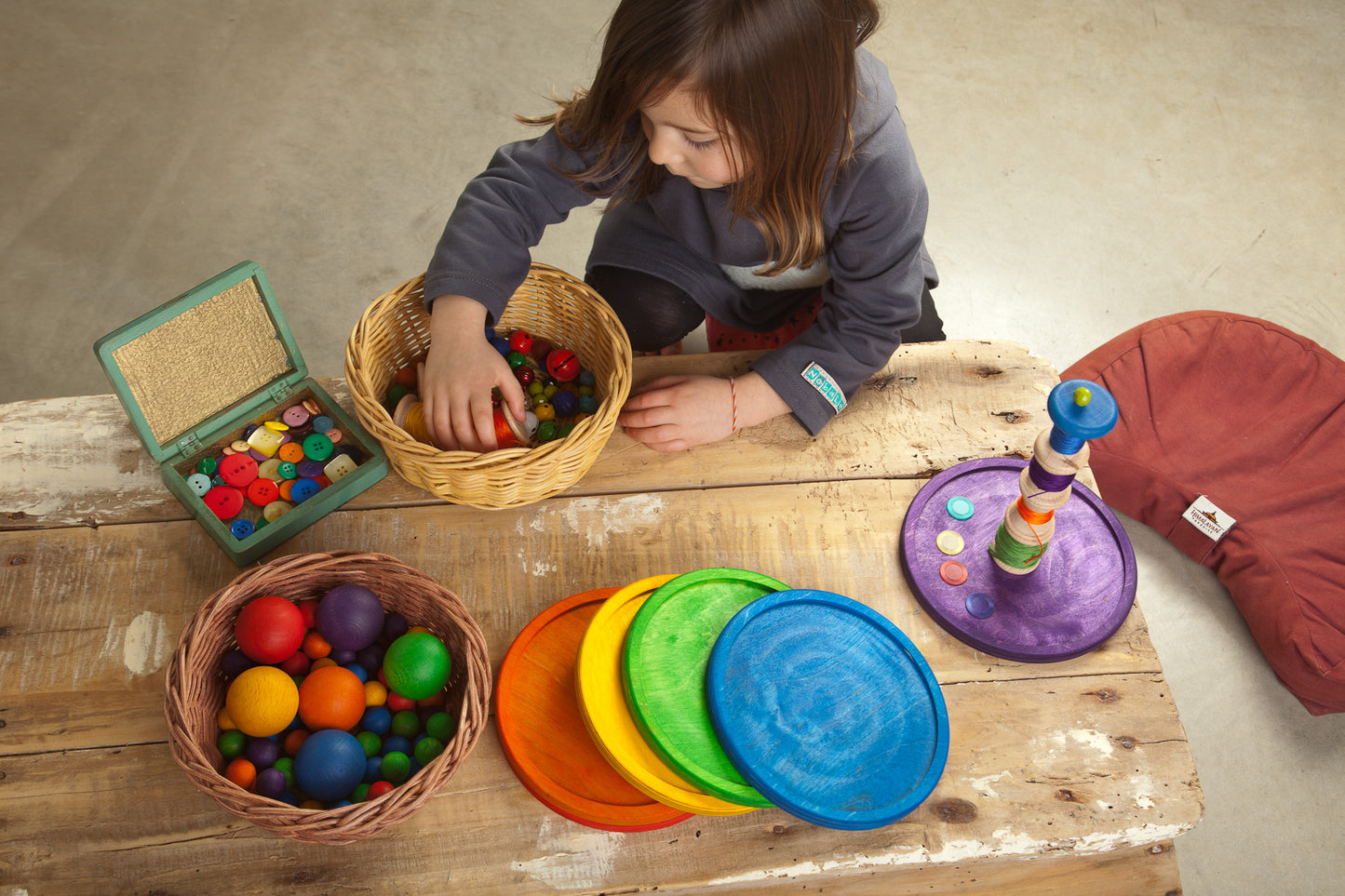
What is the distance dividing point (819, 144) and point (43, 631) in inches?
32.5

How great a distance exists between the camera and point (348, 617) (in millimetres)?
782

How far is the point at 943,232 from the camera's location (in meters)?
1.88

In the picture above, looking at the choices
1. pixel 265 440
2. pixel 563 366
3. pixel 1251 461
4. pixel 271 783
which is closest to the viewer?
pixel 271 783

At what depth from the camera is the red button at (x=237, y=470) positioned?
90 cm

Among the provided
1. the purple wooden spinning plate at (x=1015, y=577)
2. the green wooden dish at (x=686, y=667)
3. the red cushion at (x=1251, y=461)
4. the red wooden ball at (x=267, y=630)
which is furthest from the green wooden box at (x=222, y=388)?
the red cushion at (x=1251, y=461)

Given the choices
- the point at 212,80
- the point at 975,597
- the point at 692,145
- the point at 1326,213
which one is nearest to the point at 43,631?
the point at 692,145

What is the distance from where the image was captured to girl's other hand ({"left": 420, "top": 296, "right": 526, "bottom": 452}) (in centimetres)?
90

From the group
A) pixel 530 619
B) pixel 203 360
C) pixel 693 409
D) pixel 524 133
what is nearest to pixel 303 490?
pixel 203 360

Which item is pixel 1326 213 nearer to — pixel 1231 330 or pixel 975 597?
pixel 1231 330

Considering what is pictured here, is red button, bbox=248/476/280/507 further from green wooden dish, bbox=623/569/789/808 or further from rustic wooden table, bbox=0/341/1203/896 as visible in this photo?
green wooden dish, bbox=623/569/789/808

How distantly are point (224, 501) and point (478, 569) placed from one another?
254 millimetres

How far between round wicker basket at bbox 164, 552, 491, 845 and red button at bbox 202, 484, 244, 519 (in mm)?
137

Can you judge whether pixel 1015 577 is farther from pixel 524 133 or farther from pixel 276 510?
pixel 524 133

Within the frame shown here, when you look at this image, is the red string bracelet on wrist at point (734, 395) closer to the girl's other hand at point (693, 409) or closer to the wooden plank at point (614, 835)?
the girl's other hand at point (693, 409)
